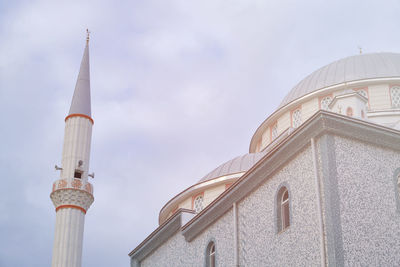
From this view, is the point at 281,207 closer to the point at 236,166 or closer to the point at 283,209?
the point at 283,209

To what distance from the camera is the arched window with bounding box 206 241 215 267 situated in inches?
657

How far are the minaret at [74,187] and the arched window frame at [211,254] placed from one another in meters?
7.95

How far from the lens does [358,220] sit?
12461 mm

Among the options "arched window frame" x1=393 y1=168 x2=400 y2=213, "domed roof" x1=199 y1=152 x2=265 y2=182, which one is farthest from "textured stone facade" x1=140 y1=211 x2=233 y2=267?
"arched window frame" x1=393 y1=168 x2=400 y2=213

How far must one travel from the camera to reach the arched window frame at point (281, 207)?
1368 cm

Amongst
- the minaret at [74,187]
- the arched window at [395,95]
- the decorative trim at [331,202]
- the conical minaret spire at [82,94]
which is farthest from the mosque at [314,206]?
the conical minaret spire at [82,94]

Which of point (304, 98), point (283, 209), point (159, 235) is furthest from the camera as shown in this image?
point (304, 98)

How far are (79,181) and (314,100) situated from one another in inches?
387

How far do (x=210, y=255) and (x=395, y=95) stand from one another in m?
10.6

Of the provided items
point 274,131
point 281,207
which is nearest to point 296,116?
point 274,131

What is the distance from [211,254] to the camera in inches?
663

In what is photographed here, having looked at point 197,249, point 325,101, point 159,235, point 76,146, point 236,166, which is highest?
point 325,101

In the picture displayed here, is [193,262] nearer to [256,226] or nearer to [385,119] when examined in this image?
[256,226]

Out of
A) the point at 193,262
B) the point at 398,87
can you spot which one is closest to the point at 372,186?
the point at 193,262
